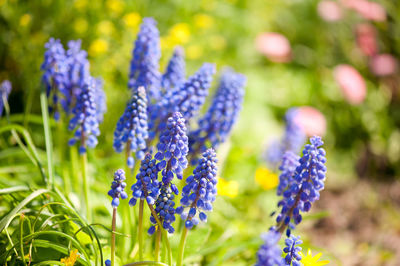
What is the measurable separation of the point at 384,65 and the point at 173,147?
598 centimetres

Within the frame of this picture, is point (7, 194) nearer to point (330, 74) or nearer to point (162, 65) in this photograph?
point (162, 65)

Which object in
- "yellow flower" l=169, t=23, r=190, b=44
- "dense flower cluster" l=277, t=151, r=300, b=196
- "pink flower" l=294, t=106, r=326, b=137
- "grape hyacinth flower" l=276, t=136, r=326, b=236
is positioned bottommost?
"grape hyacinth flower" l=276, t=136, r=326, b=236

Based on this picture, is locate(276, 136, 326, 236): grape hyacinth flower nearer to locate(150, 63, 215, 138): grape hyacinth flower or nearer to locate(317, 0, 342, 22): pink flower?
locate(150, 63, 215, 138): grape hyacinth flower

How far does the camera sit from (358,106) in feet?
22.8

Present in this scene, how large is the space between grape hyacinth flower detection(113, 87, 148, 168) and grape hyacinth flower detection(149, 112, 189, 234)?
348 mm

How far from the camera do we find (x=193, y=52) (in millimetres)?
6184

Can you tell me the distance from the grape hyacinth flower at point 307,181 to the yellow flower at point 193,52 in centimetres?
411

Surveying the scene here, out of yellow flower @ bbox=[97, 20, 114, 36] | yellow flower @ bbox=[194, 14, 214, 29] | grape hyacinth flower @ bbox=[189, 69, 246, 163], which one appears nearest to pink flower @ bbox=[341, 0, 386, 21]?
yellow flower @ bbox=[194, 14, 214, 29]

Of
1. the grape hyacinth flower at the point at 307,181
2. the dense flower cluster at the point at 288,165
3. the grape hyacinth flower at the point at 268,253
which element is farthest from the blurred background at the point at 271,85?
the grape hyacinth flower at the point at 268,253

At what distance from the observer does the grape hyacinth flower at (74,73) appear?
9.68 ft

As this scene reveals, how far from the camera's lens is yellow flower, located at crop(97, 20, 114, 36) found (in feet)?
16.6

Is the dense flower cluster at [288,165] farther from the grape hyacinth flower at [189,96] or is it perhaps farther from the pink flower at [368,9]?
the pink flower at [368,9]

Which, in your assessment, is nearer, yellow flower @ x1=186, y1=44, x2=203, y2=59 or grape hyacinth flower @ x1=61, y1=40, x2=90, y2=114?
grape hyacinth flower @ x1=61, y1=40, x2=90, y2=114

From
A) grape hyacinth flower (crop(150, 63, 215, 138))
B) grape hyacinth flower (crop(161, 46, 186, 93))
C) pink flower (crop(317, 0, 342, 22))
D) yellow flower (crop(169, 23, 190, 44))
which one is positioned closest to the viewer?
grape hyacinth flower (crop(150, 63, 215, 138))
